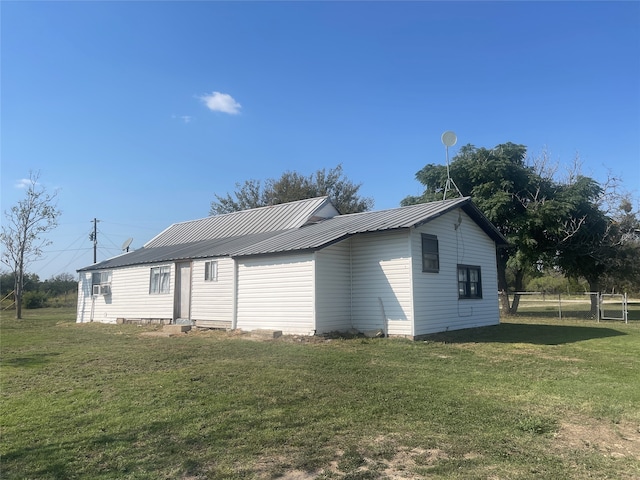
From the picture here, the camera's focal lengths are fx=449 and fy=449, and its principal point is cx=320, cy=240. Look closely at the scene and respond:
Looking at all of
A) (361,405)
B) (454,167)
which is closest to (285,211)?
(454,167)

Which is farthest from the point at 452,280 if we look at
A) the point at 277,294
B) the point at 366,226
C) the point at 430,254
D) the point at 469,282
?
the point at 277,294

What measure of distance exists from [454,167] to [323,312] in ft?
51.3

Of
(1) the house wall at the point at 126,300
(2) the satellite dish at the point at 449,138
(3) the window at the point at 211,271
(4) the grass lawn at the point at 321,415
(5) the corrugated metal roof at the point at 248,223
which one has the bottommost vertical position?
(4) the grass lawn at the point at 321,415

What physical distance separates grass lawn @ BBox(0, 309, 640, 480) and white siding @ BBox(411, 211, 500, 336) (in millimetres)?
3437

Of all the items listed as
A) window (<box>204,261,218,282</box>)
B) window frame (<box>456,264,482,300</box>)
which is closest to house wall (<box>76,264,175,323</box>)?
window (<box>204,261,218,282</box>)

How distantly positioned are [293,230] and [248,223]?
4.83 metres

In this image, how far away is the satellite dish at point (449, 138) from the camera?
1702 centimetres

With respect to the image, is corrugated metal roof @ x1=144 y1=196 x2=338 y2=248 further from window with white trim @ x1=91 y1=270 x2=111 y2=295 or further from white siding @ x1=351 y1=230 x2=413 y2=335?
white siding @ x1=351 y1=230 x2=413 y2=335

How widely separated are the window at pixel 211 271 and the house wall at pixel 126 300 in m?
2.15

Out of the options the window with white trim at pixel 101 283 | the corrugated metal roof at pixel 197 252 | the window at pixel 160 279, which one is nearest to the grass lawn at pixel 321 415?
the corrugated metal roof at pixel 197 252

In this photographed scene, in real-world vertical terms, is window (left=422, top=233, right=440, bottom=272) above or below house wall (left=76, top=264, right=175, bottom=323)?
above

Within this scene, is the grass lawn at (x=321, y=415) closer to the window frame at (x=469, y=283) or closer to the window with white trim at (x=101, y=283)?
the window frame at (x=469, y=283)

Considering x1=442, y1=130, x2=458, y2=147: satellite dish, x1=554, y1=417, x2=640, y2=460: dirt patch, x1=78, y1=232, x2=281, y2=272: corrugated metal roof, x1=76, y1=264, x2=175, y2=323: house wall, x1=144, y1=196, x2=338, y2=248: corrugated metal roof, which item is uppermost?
x1=442, y1=130, x2=458, y2=147: satellite dish

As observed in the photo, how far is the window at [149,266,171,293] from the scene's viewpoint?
18.9m
